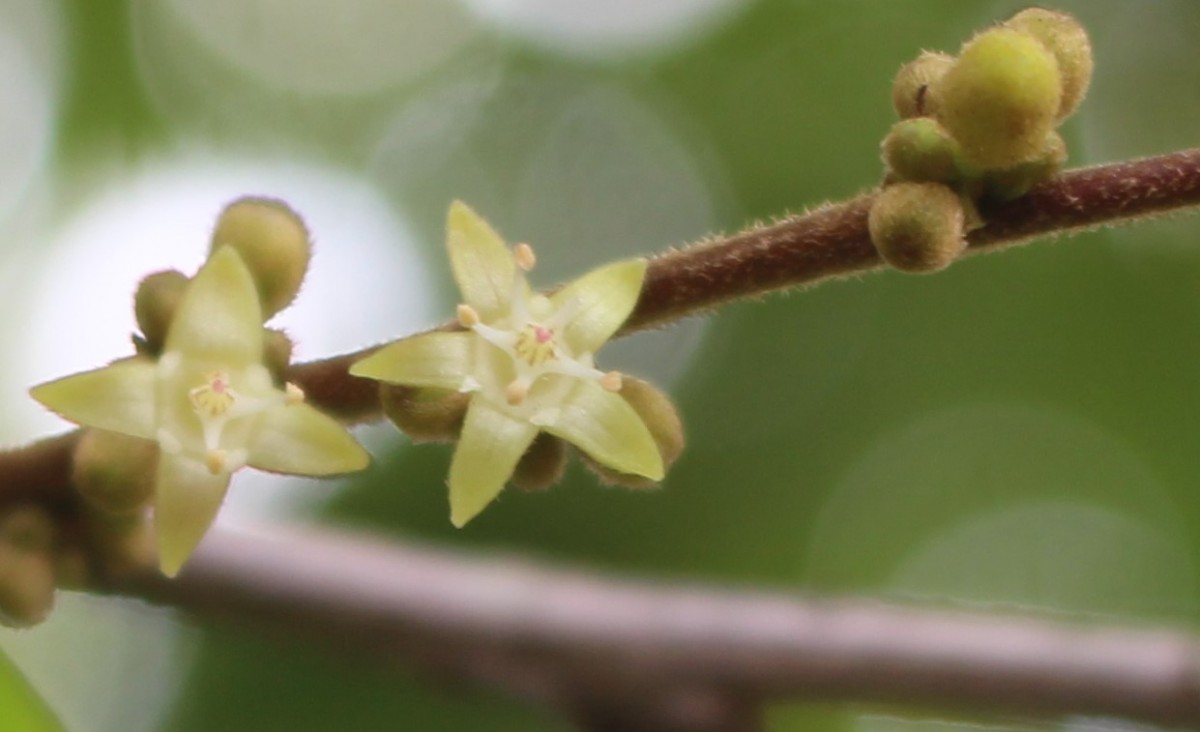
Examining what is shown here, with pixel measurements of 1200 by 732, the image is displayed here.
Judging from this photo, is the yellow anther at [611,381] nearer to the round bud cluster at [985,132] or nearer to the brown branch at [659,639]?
the round bud cluster at [985,132]

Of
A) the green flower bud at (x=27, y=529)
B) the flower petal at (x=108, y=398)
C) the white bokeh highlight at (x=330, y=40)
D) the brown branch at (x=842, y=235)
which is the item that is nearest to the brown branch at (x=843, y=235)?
the brown branch at (x=842, y=235)

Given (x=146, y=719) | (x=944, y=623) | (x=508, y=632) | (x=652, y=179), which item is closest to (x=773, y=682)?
(x=944, y=623)

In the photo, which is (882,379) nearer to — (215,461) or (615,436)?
(615,436)

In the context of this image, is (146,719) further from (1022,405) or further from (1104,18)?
(1104,18)

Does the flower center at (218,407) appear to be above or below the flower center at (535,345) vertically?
below

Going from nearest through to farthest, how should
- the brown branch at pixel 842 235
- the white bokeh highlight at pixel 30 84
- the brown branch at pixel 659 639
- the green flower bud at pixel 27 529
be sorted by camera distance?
the brown branch at pixel 842 235, the green flower bud at pixel 27 529, the brown branch at pixel 659 639, the white bokeh highlight at pixel 30 84

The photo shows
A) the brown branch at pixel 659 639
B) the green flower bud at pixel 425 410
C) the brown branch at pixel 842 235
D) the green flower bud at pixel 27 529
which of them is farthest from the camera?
the brown branch at pixel 659 639

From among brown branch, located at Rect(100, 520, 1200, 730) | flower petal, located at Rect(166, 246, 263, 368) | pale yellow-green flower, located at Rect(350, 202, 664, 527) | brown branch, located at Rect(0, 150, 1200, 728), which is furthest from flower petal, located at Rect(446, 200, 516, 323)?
brown branch, located at Rect(100, 520, 1200, 730)
